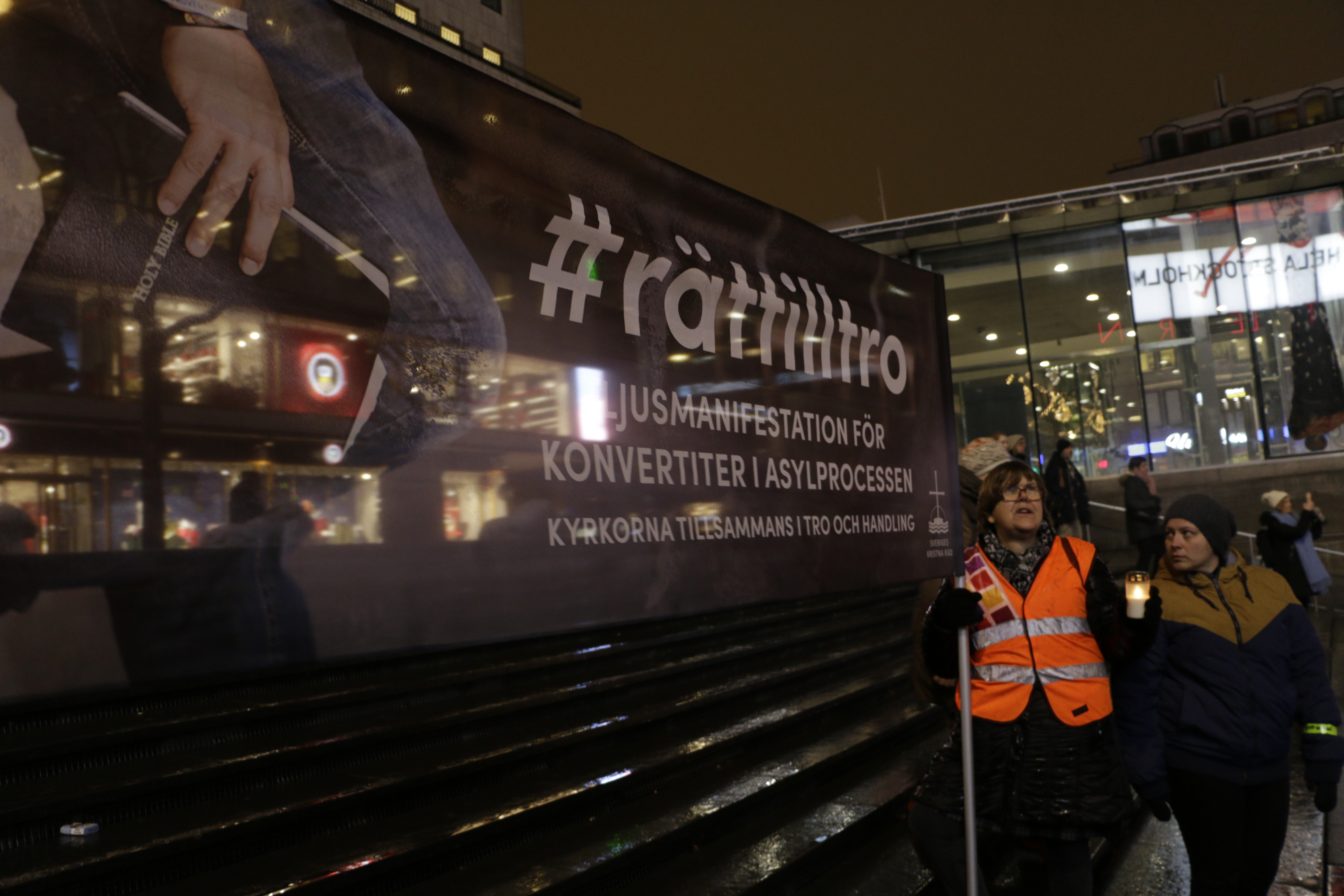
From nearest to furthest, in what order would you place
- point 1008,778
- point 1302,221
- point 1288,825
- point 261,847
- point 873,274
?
point 873,274, point 1008,778, point 261,847, point 1288,825, point 1302,221

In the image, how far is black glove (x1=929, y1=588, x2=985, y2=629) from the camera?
8.77 ft

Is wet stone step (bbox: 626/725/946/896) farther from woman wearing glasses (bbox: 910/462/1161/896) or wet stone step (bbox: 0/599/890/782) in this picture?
wet stone step (bbox: 0/599/890/782)

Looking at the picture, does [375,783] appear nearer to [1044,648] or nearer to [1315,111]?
[1044,648]

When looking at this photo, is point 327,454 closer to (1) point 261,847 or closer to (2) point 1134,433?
(1) point 261,847

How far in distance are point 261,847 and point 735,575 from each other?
228cm

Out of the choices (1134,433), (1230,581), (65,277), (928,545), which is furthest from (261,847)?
(1134,433)

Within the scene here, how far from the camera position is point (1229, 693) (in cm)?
305

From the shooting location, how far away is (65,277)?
1.04 meters

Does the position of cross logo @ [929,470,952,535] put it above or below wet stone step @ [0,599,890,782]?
above

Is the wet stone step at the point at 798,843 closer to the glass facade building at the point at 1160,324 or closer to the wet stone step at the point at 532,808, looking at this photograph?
the wet stone step at the point at 532,808

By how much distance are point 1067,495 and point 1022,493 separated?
1126 cm

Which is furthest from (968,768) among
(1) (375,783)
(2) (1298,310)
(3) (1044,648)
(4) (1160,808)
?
(2) (1298,310)

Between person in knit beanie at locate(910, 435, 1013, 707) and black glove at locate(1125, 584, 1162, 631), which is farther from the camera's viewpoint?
person in knit beanie at locate(910, 435, 1013, 707)

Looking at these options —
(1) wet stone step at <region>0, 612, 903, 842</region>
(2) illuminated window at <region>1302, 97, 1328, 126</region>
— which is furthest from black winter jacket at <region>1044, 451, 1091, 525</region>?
(2) illuminated window at <region>1302, 97, 1328, 126</region>
